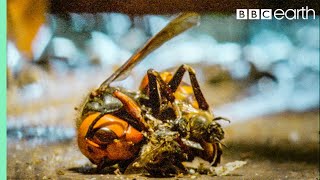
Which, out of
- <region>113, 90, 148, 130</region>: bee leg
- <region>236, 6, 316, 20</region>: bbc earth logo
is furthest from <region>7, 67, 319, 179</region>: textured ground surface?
<region>236, 6, 316, 20</region>: bbc earth logo

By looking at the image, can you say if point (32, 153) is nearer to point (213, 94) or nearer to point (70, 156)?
point (70, 156)

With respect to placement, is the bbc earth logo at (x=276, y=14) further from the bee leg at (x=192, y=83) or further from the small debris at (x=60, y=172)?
the small debris at (x=60, y=172)

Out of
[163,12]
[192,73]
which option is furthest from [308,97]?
[163,12]

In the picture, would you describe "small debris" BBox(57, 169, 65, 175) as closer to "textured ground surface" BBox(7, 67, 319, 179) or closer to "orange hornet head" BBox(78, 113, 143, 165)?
"textured ground surface" BBox(7, 67, 319, 179)

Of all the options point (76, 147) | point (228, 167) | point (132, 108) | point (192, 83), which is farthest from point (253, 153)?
point (76, 147)

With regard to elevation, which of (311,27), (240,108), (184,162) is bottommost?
(184,162)

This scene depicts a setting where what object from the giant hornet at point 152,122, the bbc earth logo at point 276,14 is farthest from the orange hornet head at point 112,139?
the bbc earth logo at point 276,14
